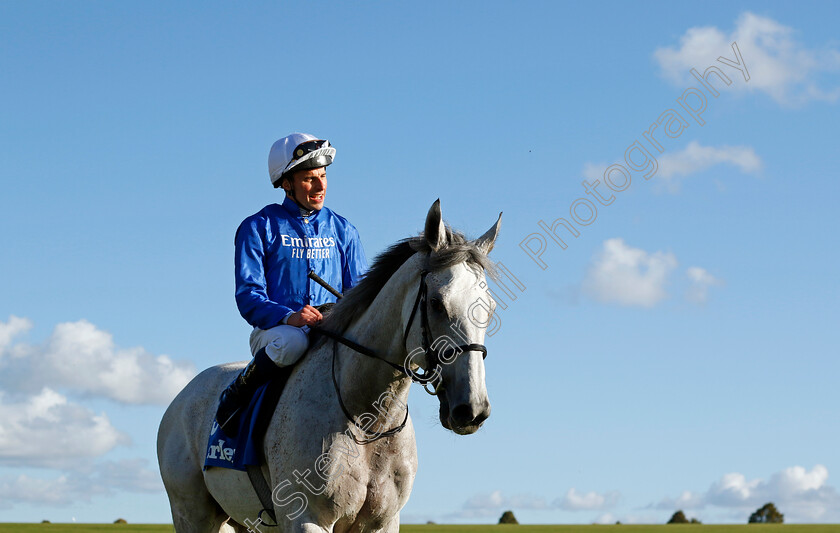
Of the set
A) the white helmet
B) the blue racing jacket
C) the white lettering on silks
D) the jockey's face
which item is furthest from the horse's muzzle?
the white helmet

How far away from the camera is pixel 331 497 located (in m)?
5.80

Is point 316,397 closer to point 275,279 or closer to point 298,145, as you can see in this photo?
point 275,279

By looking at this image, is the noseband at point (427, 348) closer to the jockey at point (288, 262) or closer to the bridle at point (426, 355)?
the bridle at point (426, 355)

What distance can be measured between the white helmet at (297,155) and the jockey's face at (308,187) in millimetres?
60

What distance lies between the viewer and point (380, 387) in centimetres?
591

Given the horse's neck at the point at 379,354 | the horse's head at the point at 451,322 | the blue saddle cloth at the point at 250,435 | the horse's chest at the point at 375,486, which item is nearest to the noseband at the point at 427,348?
the horse's head at the point at 451,322

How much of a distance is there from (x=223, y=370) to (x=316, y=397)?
215cm

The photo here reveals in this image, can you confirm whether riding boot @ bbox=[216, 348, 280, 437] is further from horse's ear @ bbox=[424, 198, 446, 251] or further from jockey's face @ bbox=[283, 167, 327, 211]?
horse's ear @ bbox=[424, 198, 446, 251]

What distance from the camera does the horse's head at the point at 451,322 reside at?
16.6 feet

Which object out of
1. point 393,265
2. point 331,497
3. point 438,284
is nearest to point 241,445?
point 331,497

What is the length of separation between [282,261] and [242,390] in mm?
1101

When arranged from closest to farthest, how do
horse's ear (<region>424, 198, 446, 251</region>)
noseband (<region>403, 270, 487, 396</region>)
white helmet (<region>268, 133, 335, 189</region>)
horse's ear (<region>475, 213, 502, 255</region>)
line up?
noseband (<region>403, 270, 487, 396</region>) < horse's ear (<region>424, 198, 446, 251</region>) < horse's ear (<region>475, 213, 502, 255</region>) < white helmet (<region>268, 133, 335, 189</region>)

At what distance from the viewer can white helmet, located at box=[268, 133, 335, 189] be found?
7121mm

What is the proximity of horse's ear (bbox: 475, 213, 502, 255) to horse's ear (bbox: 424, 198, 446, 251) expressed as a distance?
35cm
